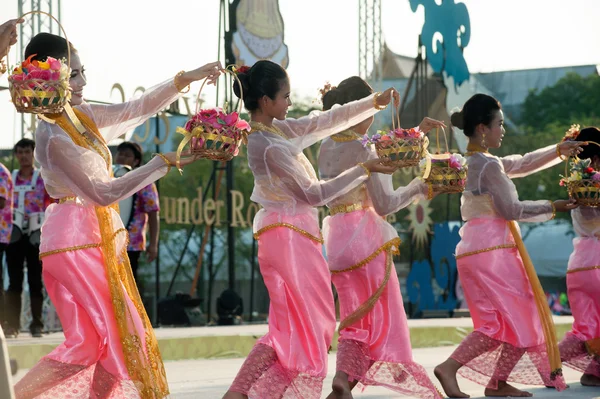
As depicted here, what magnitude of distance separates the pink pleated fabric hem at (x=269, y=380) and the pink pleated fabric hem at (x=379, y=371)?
1.71 feet

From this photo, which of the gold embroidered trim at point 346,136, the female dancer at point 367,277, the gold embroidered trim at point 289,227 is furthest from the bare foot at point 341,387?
the gold embroidered trim at point 346,136

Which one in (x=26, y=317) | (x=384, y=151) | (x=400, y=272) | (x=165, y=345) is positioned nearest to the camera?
(x=384, y=151)

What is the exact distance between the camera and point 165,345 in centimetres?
892

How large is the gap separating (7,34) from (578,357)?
4377mm

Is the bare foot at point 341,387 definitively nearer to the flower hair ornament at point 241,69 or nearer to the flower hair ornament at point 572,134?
the flower hair ornament at point 241,69

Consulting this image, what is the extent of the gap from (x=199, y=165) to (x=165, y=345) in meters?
21.4

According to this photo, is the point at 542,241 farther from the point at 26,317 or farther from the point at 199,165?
the point at 26,317

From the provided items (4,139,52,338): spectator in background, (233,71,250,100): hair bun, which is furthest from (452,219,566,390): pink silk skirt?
(4,139,52,338): spectator in background

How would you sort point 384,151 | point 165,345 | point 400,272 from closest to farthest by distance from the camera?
1. point 384,151
2. point 165,345
3. point 400,272

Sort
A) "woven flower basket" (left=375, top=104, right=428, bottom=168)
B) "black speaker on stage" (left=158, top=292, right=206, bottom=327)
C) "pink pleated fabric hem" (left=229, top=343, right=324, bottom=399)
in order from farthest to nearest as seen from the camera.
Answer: "black speaker on stage" (left=158, top=292, right=206, bottom=327) < "woven flower basket" (left=375, top=104, right=428, bottom=168) < "pink pleated fabric hem" (left=229, top=343, right=324, bottom=399)

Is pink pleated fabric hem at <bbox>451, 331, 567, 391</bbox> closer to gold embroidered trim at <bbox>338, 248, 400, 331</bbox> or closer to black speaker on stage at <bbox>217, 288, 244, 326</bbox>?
gold embroidered trim at <bbox>338, 248, 400, 331</bbox>

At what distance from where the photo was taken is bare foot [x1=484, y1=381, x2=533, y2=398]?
5.97 meters

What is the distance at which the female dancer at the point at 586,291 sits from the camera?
6777 millimetres

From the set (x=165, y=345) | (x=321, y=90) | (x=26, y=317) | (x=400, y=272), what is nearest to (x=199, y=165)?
(x=400, y=272)
